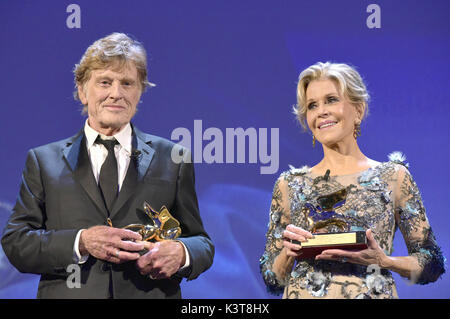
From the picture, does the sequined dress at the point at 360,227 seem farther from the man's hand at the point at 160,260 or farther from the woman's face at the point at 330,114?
the man's hand at the point at 160,260

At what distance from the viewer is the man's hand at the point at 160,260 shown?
101 inches

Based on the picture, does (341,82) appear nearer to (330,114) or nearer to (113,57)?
(330,114)

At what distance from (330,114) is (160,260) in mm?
1023

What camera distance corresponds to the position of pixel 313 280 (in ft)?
8.75

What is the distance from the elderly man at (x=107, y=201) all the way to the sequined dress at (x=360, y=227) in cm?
37

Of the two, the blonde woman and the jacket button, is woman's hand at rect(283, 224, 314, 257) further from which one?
the jacket button

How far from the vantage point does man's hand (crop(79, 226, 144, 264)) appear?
2.50 metres

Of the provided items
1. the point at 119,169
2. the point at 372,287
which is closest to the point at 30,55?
the point at 119,169

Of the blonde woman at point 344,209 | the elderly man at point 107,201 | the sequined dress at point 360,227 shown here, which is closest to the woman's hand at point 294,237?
the blonde woman at point 344,209

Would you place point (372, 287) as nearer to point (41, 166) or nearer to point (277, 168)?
point (277, 168)

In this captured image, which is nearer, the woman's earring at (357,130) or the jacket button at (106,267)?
the jacket button at (106,267)

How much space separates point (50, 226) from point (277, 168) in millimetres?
1173

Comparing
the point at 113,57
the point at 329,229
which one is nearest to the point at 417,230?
the point at 329,229

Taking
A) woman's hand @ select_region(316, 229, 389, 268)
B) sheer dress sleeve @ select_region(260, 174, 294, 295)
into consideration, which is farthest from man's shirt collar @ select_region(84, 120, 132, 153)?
woman's hand @ select_region(316, 229, 389, 268)
